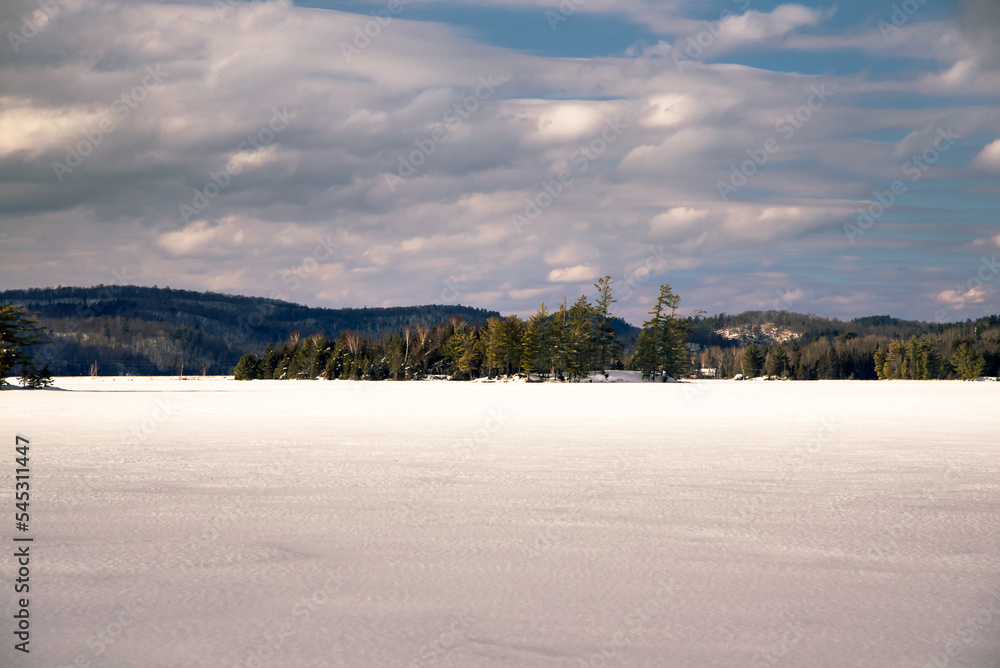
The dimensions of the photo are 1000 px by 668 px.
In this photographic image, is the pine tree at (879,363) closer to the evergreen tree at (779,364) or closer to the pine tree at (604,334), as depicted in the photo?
the evergreen tree at (779,364)

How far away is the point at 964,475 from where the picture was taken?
41.8 ft

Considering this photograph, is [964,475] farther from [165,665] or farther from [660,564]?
[165,665]

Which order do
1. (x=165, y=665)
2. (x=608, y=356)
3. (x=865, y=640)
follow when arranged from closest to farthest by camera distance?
(x=165, y=665), (x=865, y=640), (x=608, y=356)

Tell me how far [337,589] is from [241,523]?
297 centimetres

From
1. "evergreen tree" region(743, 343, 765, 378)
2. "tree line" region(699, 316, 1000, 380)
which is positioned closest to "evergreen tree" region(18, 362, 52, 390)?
"tree line" region(699, 316, 1000, 380)

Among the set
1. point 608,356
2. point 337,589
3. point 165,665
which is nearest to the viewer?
point 165,665

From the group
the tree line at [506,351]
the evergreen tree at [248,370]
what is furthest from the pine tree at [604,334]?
the evergreen tree at [248,370]

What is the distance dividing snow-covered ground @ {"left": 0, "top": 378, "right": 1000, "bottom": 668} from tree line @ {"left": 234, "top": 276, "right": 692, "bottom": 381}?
85168 mm

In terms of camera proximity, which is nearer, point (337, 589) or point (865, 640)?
point (865, 640)

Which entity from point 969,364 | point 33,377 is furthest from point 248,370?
point 969,364

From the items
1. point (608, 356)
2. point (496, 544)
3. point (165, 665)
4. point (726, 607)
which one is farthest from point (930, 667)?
point (608, 356)

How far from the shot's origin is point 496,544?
773cm

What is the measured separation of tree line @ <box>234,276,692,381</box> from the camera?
100750 mm

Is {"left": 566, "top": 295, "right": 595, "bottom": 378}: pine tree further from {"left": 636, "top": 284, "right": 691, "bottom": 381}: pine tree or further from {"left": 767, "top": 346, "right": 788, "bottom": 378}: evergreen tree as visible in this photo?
Answer: {"left": 767, "top": 346, "right": 788, "bottom": 378}: evergreen tree
